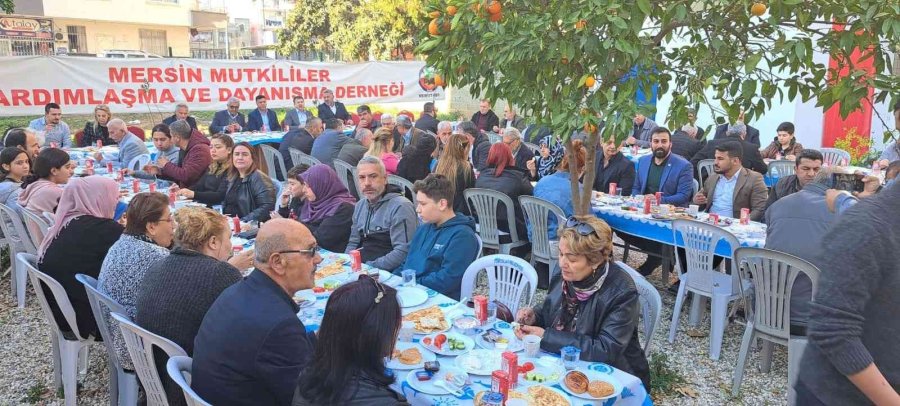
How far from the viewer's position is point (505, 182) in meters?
6.26

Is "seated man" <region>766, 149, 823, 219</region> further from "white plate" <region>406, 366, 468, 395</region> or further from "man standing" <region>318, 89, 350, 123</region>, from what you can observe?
"man standing" <region>318, 89, 350, 123</region>

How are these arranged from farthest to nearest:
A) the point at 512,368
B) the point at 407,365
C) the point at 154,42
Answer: the point at 154,42, the point at 407,365, the point at 512,368

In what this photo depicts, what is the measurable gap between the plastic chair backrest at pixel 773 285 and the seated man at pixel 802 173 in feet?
5.77

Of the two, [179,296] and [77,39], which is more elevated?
[77,39]

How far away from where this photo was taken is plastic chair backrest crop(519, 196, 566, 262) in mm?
5718

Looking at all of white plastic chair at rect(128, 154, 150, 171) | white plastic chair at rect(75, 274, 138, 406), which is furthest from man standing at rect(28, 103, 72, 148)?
white plastic chair at rect(75, 274, 138, 406)

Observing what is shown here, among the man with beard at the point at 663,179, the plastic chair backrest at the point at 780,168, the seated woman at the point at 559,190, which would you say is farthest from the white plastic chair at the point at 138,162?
the plastic chair backrest at the point at 780,168

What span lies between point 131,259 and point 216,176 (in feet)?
11.0

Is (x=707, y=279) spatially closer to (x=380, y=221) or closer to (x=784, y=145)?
(x=380, y=221)

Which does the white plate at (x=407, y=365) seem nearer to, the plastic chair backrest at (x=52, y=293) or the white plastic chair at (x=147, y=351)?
the white plastic chair at (x=147, y=351)

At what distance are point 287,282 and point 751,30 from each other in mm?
2795

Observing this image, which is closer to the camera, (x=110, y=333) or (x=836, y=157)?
(x=110, y=333)

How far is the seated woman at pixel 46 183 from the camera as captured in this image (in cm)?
512

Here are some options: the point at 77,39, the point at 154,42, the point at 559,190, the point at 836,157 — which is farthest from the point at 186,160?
the point at 154,42
